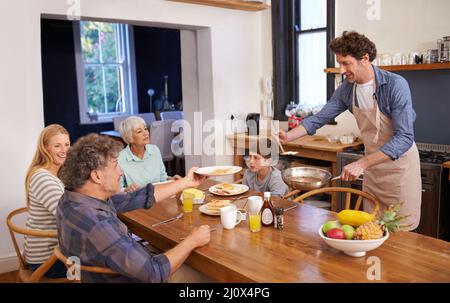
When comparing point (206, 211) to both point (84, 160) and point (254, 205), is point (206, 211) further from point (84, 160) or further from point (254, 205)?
point (84, 160)

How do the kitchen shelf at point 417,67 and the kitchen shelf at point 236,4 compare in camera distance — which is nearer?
the kitchen shelf at point 417,67

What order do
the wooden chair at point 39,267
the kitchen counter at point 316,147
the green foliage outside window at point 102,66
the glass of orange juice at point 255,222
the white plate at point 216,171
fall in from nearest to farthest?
1. the wooden chair at point 39,267
2. the glass of orange juice at point 255,222
3. the white plate at point 216,171
4. the kitchen counter at point 316,147
5. the green foliage outside window at point 102,66

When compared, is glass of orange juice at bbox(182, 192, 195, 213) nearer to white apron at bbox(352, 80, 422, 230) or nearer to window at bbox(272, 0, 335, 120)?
white apron at bbox(352, 80, 422, 230)

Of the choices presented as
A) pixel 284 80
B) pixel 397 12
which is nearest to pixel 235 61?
pixel 284 80

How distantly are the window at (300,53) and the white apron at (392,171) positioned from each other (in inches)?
73.3

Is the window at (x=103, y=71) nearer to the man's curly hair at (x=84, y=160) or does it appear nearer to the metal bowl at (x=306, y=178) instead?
the metal bowl at (x=306, y=178)

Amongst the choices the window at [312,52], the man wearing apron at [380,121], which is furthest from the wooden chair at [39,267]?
the window at [312,52]

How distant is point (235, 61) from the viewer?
4.63 m

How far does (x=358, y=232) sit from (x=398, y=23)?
2693 millimetres

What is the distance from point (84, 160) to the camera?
1.56m

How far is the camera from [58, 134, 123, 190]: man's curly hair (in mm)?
1561

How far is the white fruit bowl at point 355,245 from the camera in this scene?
4.94ft

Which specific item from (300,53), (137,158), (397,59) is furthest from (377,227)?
(300,53)

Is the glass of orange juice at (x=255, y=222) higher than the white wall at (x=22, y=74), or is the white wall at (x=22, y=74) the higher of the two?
the white wall at (x=22, y=74)
